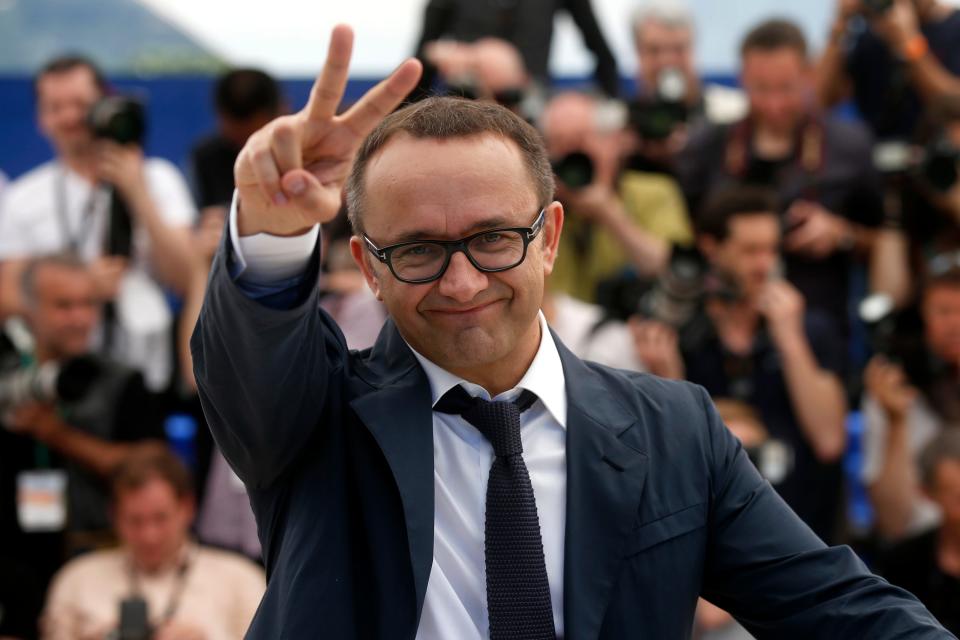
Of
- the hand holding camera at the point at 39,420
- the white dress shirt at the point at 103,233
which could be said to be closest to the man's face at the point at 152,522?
the hand holding camera at the point at 39,420

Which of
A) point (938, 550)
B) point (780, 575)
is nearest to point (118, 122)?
point (938, 550)

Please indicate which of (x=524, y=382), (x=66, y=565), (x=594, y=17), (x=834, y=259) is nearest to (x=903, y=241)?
(x=834, y=259)

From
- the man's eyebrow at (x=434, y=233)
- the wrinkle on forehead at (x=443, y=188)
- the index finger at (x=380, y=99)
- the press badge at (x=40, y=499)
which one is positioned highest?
the index finger at (x=380, y=99)

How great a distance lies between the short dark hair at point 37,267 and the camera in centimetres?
523

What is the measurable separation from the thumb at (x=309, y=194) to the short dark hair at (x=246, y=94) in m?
3.73

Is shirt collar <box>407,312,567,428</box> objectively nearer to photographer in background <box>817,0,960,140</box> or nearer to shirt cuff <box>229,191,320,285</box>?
shirt cuff <box>229,191,320,285</box>

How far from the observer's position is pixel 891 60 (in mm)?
5957

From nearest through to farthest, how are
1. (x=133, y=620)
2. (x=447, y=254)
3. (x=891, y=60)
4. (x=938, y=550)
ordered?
(x=447, y=254) → (x=133, y=620) → (x=938, y=550) → (x=891, y=60)

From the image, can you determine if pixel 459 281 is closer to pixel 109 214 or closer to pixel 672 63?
pixel 109 214

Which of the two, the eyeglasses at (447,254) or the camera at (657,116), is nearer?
the eyeglasses at (447,254)

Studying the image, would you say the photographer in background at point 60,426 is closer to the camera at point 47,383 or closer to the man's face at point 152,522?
the camera at point 47,383

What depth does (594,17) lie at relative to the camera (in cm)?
661

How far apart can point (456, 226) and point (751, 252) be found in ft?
10.2

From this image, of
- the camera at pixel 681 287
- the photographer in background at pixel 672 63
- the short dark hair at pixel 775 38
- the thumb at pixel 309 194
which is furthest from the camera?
the photographer in background at pixel 672 63
